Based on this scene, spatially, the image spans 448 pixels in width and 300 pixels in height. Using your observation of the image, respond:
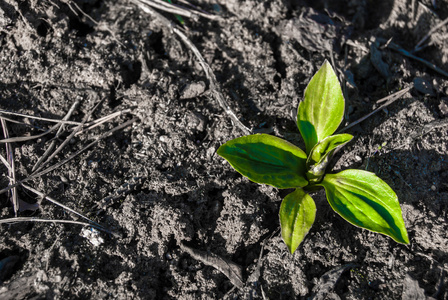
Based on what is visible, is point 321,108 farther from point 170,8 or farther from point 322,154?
point 170,8

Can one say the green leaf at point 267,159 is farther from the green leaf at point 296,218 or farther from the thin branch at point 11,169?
the thin branch at point 11,169

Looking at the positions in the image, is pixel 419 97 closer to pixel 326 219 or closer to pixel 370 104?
pixel 370 104

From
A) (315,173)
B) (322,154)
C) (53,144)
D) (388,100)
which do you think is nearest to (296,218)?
(315,173)

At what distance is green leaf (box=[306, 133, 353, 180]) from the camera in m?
2.15

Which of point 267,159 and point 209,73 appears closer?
point 267,159

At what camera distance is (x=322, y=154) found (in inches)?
90.5

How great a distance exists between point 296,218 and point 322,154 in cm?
52

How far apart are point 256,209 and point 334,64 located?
1302 millimetres

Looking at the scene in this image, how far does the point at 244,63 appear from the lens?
269 centimetres

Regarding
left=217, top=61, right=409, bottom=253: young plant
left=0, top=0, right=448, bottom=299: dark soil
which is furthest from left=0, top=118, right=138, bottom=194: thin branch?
Answer: left=217, top=61, right=409, bottom=253: young plant

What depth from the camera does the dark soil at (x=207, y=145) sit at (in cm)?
206

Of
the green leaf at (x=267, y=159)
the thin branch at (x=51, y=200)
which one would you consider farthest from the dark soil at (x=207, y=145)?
the green leaf at (x=267, y=159)

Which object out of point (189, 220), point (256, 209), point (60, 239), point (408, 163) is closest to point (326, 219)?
point (256, 209)

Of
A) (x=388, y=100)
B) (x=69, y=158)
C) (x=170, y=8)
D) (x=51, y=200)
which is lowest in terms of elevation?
(x=51, y=200)
